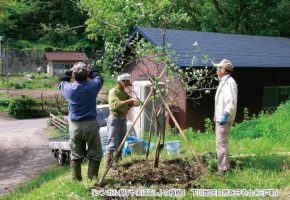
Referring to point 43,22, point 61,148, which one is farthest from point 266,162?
point 43,22

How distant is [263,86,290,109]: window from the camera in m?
17.6

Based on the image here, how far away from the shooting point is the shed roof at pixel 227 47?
15555 millimetres

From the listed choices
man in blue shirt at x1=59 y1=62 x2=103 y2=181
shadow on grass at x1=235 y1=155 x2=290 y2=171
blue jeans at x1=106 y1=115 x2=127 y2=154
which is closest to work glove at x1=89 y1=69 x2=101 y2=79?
man in blue shirt at x1=59 y1=62 x2=103 y2=181

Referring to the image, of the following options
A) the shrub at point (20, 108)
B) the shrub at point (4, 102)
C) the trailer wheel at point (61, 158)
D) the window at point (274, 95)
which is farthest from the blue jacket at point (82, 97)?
the shrub at point (4, 102)

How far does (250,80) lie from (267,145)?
741 centimetres

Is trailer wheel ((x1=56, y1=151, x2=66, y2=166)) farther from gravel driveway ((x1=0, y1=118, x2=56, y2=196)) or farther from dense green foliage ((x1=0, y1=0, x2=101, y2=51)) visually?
dense green foliage ((x1=0, y1=0, x2=101, y2=51))

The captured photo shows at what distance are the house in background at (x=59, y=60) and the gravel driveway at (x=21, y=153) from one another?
26687 mm

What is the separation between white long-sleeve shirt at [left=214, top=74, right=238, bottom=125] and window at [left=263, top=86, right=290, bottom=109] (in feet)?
37.4

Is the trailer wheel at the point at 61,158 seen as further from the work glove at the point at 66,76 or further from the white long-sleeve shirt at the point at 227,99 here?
the white long-sleeve shirt at the point at 227,99

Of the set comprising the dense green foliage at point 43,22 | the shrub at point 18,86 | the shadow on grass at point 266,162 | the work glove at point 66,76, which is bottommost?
the shadow on grass at point 266,162

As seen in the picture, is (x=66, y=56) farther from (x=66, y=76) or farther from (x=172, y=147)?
(x=66, y=76)

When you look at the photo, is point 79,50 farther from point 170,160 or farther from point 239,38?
point 170,160

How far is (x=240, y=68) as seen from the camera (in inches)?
635

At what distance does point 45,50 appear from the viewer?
54438 millimetres
